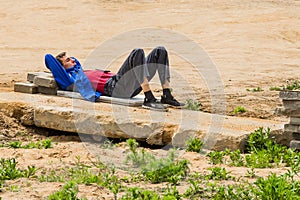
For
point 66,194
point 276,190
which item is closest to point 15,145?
point 66,194

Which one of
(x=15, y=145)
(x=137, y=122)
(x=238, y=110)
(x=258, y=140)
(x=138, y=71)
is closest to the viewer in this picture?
(x=258, y=140)

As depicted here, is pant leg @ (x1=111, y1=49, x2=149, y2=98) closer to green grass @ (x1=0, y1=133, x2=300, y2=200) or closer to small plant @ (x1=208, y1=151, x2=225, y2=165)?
green grass @ (x1=0, y1=133, x2=300, y2=200)

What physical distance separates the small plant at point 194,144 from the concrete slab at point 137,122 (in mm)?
107

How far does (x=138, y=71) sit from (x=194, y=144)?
1.66 meters

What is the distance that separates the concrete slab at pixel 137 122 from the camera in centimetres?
746

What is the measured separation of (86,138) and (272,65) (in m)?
7.48

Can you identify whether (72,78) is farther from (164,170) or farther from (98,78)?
(164,170)

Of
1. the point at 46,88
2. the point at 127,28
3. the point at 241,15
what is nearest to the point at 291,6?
the point at 241,15

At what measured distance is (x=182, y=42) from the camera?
18.6 meters

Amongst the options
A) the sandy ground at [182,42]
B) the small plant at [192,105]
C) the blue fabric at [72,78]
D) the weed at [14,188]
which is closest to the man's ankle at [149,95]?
the small plant at [192,105]

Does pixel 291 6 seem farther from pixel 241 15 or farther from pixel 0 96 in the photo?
pixel 0 96

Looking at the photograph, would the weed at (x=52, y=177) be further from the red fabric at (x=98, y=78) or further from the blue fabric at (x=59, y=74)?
the blue fabric at (x=59, y=74)

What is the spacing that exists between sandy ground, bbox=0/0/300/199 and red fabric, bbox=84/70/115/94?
1.07 metres

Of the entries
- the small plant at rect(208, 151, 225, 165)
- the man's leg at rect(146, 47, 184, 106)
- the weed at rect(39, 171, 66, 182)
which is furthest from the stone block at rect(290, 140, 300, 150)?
the weed at rect(39, 171, 66, 182)
